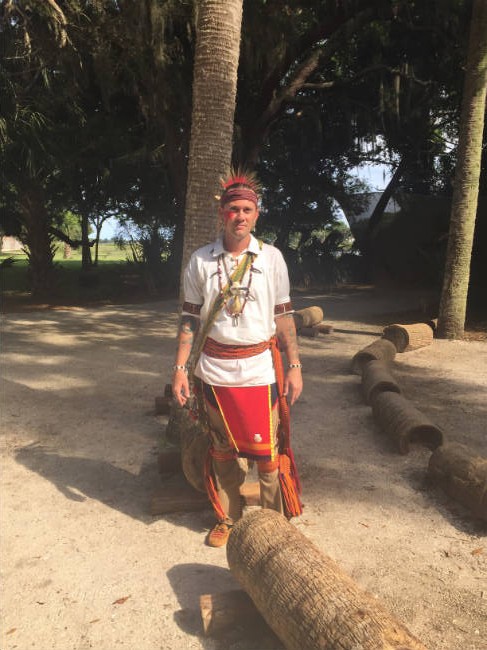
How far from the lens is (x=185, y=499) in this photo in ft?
12.6

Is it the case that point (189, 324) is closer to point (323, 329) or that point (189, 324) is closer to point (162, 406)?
point (162, 406)

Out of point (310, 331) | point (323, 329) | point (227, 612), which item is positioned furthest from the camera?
point (323, 329)

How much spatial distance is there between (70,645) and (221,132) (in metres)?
A: 4.21

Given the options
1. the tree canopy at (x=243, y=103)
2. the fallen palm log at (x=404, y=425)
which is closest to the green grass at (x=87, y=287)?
the tree canopy at (x=243, y=103)

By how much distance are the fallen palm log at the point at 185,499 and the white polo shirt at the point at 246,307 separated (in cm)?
111

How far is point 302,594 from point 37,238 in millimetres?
16082

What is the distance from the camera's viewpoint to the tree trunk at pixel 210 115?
4.96 meters

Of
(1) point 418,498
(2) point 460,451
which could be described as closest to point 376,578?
(1) point 418,498

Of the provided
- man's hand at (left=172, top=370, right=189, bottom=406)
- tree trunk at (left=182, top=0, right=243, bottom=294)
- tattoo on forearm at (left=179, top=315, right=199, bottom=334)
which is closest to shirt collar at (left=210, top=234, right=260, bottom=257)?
tattoo on forearm at (left=179, top=315, right=199, bottom=334)

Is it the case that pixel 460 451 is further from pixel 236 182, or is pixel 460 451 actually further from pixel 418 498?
pixel 236 182

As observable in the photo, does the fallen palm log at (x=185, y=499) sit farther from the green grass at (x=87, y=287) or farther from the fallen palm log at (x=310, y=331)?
the green grass at (x=87, y=287)

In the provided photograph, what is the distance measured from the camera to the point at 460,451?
405 cm

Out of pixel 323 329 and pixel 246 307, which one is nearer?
pixel 246 307

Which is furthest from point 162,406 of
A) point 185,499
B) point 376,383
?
point 376,383
